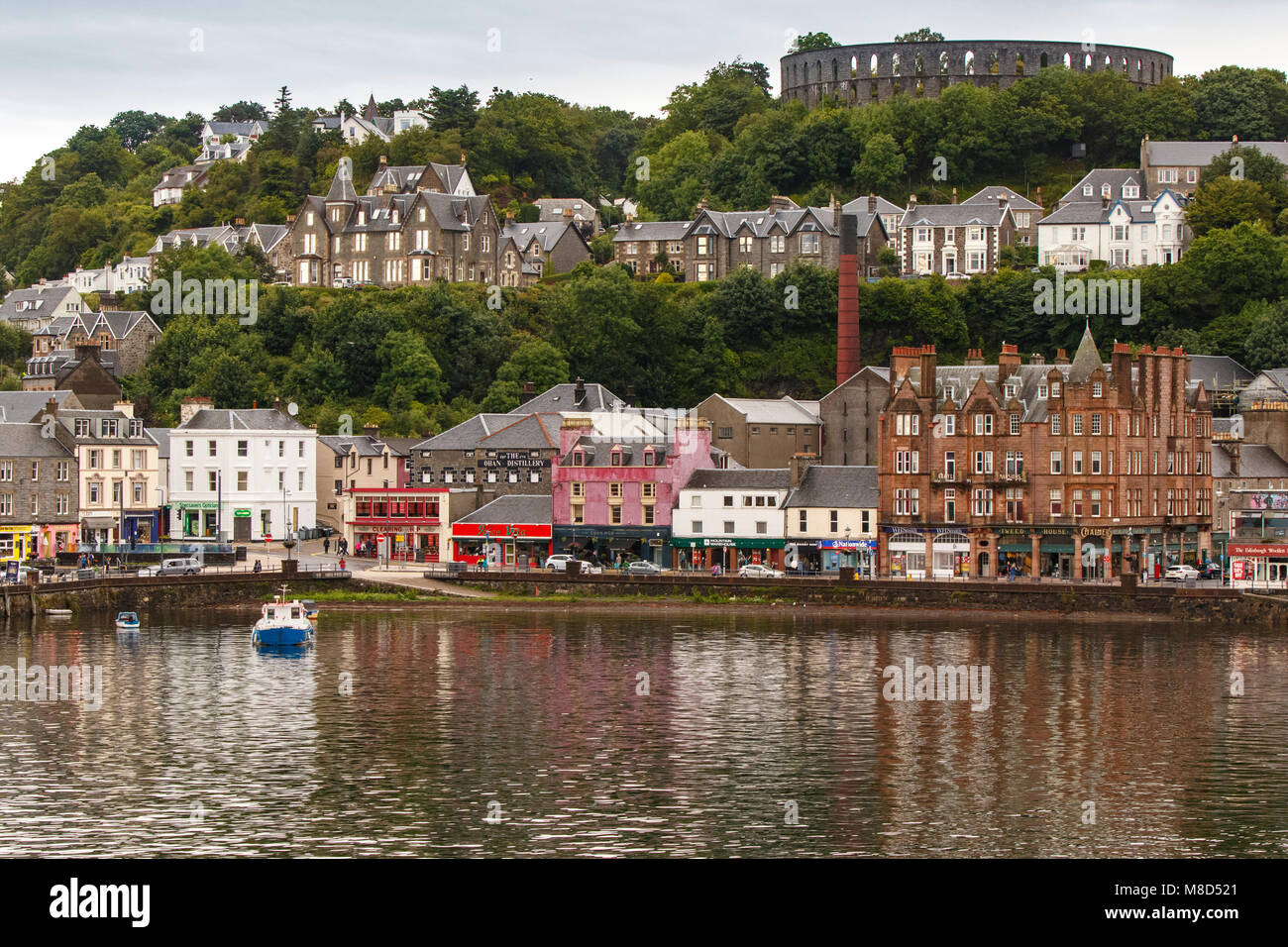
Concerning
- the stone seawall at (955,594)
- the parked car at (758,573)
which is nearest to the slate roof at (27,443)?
the stone seawall at (955,594)

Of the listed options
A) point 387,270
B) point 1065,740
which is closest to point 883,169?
point 387,270

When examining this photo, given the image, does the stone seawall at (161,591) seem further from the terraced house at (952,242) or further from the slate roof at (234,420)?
the terraced house at (952,242)

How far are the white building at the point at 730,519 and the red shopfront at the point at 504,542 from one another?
6810 millimetres

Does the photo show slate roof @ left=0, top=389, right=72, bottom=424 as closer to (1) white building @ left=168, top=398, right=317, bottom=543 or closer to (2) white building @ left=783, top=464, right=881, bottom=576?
(1) white building @ left=168, top=398, right=317, bottom=543

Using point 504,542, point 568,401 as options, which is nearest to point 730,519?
point 504,542

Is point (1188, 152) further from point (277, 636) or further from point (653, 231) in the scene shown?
point (277, 636)

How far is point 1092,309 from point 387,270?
5238 cm

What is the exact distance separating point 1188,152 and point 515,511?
2895 inches

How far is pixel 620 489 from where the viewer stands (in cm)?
8581

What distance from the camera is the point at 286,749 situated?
40.0 meters

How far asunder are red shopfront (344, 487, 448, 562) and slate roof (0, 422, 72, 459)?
14999 mm

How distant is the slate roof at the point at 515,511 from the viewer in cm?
8688

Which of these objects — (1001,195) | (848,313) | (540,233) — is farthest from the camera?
(540,233)
